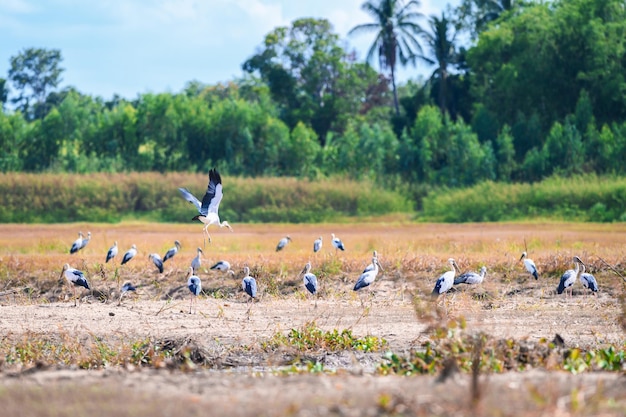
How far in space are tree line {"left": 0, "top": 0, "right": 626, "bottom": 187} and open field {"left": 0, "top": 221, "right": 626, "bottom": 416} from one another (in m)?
19.1

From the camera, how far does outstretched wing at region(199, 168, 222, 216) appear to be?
16359mm

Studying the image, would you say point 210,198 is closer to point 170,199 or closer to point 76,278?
point 76,278

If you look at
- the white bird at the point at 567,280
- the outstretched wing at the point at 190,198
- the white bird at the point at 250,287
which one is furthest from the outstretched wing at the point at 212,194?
the white bird at the point at 567,280

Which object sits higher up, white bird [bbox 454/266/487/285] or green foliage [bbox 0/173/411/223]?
green foliage [bbox 0/173/411/223]

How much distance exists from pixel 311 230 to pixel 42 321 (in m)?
19.2

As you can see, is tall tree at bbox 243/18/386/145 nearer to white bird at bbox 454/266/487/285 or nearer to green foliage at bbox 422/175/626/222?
green foliage at bbox 422/175/626/222

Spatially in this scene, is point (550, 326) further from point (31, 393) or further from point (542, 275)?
point (31, 393)

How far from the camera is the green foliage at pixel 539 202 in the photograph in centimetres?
3509

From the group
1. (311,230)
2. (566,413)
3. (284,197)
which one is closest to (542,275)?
(566,413)

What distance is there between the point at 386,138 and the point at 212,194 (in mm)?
31133

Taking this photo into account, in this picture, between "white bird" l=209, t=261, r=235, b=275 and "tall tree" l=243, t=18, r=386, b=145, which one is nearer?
"white bird" l=209, t=261, r=235, b=275

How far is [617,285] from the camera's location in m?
16.3

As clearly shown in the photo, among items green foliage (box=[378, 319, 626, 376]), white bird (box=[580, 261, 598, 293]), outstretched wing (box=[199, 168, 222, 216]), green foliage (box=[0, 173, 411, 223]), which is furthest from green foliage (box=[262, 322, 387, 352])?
green foliage (box=[0, 173, 411, 223])

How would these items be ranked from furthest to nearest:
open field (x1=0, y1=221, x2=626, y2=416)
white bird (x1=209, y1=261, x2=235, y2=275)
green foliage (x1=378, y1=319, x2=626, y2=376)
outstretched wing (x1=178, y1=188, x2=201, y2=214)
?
white bird (x1=209, y1=261, x2=235, y2=275) < outstretched wing (x1=178, y1=188, x2=201, y2=214) < green foliage (x1=378, y1=319, x2=626, y2=376) < open field (x1=0, y1=221, x2=626, y2=416)
